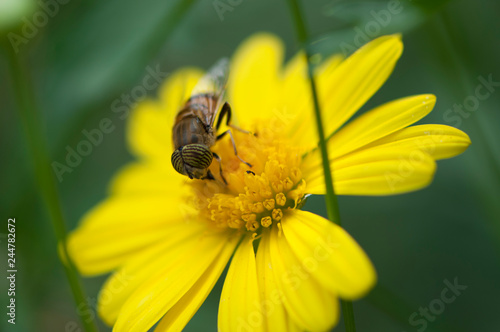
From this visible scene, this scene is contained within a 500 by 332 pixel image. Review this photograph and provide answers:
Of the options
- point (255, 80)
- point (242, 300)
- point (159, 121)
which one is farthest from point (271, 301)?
point (159, 121)

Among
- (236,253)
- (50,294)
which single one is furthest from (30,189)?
(236,253)

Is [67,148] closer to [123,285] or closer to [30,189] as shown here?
[30,189]

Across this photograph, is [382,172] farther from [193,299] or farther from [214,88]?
[214,88]

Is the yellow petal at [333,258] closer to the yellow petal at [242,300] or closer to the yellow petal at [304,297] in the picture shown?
the yellow petal at [304,297]

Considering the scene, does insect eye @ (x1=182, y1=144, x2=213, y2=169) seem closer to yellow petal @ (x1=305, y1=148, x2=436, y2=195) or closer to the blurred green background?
yellow petal @ (x1=305, y1=148, x2=436, y2=195)

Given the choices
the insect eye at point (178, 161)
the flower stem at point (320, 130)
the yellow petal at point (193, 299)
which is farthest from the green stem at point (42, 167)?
the flower stem at point (320, 130)

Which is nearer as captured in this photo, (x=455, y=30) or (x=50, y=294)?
(x=455, y=30)

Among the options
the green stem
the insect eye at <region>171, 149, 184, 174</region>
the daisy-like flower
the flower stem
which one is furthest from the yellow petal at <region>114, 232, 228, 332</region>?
the flower stem
